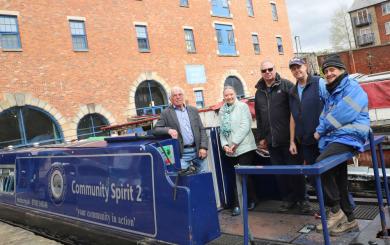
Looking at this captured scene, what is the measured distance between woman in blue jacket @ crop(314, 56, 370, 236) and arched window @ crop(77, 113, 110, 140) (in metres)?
15.2

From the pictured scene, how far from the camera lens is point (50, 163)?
547 cm

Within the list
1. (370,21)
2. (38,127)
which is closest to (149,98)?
(38,127)

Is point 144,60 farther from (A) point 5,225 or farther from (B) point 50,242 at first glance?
(B) point 50,242

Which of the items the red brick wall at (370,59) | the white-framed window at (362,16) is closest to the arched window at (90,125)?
the red brick wall at (370,59)

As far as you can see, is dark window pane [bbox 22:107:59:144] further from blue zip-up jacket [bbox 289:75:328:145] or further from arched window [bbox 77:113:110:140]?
blue zip-up jacket [bbox 289:75:328:145]

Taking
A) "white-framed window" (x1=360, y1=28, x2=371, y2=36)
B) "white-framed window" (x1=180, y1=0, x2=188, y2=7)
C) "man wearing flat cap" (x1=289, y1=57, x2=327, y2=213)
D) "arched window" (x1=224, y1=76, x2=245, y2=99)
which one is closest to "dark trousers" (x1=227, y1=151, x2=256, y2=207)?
"man wearing flat cap" (x1=289, y1=57, x2=327, y2=213)

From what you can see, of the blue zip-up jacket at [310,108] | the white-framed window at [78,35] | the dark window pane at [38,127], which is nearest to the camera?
the blue zip-up jacket at [310,108]

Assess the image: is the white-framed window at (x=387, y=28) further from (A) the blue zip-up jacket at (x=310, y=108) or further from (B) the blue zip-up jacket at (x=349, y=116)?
(B) the blue zip-up jacket at (x=349, y=116)

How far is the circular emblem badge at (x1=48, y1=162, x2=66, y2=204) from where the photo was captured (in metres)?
5.18

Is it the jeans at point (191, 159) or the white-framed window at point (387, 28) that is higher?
the white-framed window at point (387, 28)

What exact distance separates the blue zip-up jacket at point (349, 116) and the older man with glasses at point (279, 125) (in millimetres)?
1087

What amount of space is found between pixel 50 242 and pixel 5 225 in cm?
216

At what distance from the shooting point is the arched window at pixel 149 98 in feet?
67.2

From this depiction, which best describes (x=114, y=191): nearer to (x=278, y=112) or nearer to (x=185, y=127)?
(x=185, y=127)
